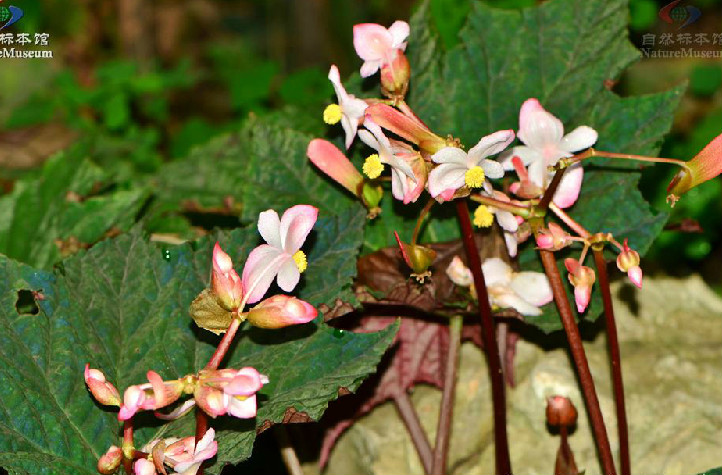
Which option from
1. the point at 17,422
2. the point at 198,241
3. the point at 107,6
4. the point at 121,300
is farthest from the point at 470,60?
the point at 107,6

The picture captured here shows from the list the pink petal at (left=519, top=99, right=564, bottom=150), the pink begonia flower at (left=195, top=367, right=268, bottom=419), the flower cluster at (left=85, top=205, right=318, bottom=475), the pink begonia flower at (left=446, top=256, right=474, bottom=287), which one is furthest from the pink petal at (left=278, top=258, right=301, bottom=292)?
the pink petal at (left=519, top=99, right=564, bottom=150)

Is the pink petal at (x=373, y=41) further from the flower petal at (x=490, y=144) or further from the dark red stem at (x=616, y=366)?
the dark red stem at (x=616, y=366)

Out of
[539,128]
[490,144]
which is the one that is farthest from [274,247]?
[539,128]

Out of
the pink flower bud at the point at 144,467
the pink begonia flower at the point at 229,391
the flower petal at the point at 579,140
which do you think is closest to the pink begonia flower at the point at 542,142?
the flower petal at the point at 579,140

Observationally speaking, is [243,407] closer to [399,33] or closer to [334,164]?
[334,164]

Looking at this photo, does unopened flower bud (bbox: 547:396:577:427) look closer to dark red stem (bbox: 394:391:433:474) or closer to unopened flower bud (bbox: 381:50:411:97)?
dark red stem (bbox: 394:391:433:474)

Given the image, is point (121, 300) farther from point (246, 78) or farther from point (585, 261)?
point (246, 78)
